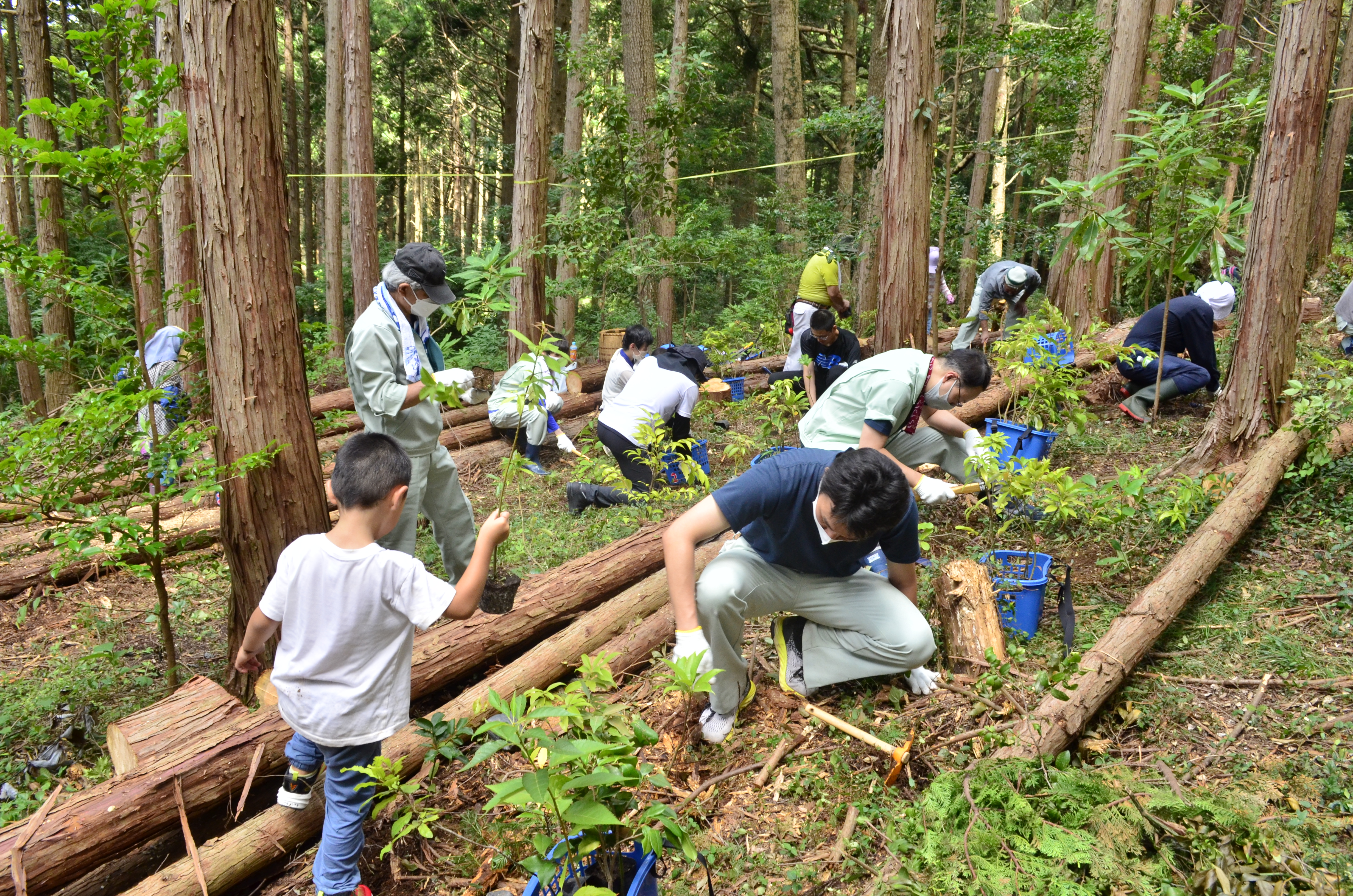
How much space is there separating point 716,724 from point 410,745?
1.23 m

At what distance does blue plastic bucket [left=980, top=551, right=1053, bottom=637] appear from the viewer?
3.70m

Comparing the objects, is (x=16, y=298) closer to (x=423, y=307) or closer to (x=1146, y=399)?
(x=423, y=307)

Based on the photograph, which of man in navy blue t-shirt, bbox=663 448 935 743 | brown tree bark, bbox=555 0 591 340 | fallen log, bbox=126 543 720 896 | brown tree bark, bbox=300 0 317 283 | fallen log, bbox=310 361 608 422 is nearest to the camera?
fallen log, bbox=126 543 720 896

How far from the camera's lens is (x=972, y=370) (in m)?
4.29

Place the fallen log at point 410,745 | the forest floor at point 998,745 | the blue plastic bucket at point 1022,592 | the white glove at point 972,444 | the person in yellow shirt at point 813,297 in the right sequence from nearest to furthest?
the forest floor at point 998,745 → the fallen log at point 410,745 → the blue plastic bucket at point 1022,592 → the white glove at point 972,444 → the person in yellow shirt at point 813,297

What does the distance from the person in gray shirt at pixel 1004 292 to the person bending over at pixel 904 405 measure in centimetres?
275

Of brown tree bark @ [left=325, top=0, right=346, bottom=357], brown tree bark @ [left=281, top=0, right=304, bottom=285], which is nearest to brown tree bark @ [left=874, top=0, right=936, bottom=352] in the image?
brown tree bark @ [left=325, top=0, right=346, bottom=357]

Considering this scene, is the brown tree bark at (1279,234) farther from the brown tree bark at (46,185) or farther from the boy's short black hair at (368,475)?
the brown tree bark at (46,185)

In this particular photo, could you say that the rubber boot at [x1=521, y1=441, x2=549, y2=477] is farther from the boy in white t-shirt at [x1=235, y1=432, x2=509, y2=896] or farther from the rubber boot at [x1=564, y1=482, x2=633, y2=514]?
the boy in white t-shirt at [x1=235, y1=432, x2=509, y2=896]

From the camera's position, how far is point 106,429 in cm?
312

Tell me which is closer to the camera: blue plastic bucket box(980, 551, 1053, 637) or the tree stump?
the tree stump

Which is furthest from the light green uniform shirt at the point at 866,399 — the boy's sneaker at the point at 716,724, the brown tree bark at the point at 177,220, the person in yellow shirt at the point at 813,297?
the brown tree bark at the point at 177,220

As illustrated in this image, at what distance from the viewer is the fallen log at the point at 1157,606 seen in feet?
9.60

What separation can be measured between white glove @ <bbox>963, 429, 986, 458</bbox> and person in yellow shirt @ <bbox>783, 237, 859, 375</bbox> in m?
2.70
